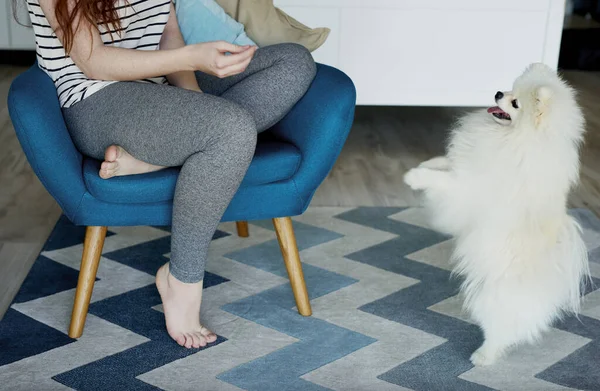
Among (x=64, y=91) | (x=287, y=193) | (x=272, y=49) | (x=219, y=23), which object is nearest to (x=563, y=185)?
(x=287, y=193)

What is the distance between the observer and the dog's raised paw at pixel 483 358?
1698mm

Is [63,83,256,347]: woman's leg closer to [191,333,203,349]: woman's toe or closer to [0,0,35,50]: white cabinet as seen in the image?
[191,333,203,349]: woman's toe

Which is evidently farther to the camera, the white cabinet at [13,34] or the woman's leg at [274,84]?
the white cabinet at [13,34]

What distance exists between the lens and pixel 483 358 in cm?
170

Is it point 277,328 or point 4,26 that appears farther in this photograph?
point 4,26

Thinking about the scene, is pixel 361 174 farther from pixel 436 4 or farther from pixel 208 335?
pixel 208 335

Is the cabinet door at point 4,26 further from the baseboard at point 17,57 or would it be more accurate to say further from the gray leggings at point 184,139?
the gray leggings at point 184,139

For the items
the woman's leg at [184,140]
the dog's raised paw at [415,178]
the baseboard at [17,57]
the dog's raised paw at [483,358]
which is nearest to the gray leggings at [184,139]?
the woman's leg at [184,140]

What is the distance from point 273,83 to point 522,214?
0.62m

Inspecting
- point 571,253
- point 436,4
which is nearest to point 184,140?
point 571,253

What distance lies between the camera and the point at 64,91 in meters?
1.72

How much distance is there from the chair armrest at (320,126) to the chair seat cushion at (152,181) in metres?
0.05

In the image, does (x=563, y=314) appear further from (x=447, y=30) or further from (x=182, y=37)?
(x=447, y=30)

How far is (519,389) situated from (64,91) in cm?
113
